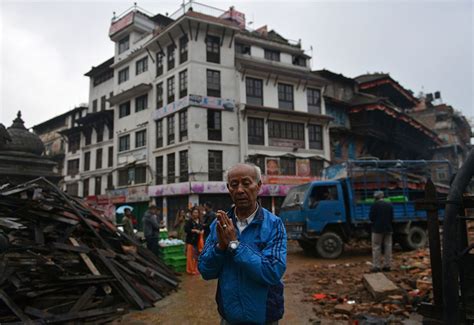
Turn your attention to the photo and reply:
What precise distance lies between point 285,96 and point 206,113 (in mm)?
7653

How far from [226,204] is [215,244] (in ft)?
73.5

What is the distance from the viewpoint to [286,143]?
90.1 ft

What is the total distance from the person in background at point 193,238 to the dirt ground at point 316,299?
0.41 metres

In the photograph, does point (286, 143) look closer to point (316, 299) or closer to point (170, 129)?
point (170, 129)

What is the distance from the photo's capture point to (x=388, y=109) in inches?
1233

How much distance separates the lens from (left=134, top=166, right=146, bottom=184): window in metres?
28.3

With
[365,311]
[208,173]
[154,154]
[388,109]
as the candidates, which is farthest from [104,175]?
[365,311]

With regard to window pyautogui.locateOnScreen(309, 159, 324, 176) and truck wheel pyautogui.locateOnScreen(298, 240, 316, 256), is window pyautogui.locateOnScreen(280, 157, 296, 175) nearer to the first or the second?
window pyautogui.locateOnScreen(309, 159, 324, 176)

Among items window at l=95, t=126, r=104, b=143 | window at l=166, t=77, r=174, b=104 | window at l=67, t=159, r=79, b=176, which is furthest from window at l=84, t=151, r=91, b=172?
window at l=166, t=77, r=174, b=104

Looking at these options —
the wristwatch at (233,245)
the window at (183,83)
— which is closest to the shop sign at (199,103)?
the window at (183,83)

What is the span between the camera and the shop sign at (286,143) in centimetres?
2686

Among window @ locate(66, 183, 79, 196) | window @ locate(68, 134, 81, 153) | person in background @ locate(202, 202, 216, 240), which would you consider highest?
window @ locate(68, 134, 81, 153)

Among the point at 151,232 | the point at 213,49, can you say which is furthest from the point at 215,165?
the point at 151,232

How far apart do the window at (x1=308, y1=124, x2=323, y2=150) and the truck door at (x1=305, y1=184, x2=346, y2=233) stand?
17.1m
